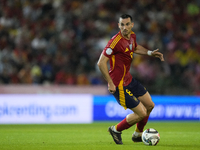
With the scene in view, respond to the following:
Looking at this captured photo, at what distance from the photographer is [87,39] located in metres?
15.8

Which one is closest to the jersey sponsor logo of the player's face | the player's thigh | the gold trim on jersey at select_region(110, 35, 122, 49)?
the gold trim on jersey at select_region(110, 35, 122, 49)

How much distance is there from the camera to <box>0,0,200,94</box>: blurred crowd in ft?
46.6

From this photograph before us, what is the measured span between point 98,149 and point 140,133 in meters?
1.29

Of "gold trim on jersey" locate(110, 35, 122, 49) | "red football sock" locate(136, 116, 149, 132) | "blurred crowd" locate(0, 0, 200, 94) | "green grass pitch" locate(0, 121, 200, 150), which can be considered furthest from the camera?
"blurred crowd" locate(0, 0, 200, 94)

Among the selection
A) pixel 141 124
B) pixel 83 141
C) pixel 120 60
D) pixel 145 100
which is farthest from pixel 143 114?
pixel 83 141

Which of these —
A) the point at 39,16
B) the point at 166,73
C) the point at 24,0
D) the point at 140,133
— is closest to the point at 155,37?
the point at 166,73

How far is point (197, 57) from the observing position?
15.4 meters

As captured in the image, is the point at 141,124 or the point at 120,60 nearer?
the point at 120,60

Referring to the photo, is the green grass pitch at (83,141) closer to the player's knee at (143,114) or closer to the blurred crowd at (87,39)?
the player's knee at (143,114)

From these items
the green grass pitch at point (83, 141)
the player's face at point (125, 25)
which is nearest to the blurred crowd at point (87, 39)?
the green grass pitch at point (83, 141)

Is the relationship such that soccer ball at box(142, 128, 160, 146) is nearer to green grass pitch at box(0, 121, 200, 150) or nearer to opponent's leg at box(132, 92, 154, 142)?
green grass pitch at box(0, 121, 200, 150)

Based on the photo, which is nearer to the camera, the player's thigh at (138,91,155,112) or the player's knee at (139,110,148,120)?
the player's knee at (139,110,148,120)

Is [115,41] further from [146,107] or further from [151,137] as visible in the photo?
[151,137]

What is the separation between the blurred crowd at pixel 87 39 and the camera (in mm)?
14195
